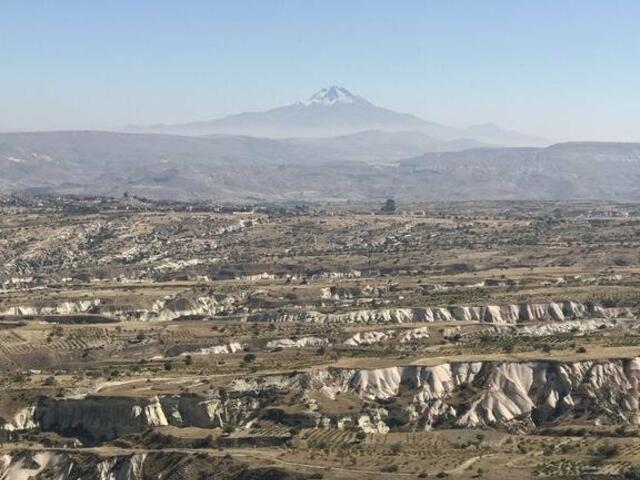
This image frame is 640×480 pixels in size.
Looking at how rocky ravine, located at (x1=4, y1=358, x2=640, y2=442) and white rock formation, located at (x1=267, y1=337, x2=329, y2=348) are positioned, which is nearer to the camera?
rocky ravine, located at (x1=4, y1=358, x2=640, y2=442)

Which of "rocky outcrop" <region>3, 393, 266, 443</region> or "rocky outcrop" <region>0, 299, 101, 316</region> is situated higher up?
"rocky outcrop" <region>3, 393, 266, 443</region>

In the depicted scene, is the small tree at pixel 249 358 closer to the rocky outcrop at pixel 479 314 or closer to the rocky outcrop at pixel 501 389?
the rocky outcrop at pixel 501 389

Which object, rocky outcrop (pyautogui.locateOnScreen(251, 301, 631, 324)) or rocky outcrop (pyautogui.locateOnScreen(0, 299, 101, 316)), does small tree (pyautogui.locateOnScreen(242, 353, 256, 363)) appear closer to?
rocky outcrop (pyautogui.locateOnScreen(251, 301, 631, 324))

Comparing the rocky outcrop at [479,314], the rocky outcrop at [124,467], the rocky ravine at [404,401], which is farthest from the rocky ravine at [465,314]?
the rocky outcrop at [124,467]

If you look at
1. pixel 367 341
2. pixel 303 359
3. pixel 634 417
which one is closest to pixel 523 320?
pixel 367 341

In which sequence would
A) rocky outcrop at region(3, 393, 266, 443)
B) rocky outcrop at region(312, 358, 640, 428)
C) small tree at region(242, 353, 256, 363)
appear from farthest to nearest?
small tree at region(242, 353, 256, 363), rocky outcrop at region(312, 358, 640, 428), rocky outcrop at region(3, 393, 266, 443)

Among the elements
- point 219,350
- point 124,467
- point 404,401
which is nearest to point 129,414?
point 124,467

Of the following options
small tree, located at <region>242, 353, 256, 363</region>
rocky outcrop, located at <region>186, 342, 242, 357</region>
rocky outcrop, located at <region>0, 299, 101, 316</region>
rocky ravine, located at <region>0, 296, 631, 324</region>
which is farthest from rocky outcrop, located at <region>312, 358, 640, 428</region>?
rocky outcrop, located at <region>0, 299, 101, 316</region>

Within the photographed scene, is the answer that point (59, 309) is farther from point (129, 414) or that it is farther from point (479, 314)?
point (129, 414)
